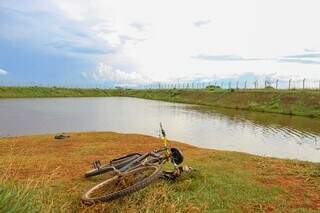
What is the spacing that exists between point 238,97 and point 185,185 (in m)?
51.8

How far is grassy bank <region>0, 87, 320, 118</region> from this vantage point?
49.2 metres

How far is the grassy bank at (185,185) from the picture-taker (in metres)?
8.32

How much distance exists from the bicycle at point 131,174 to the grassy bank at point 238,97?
36754 millimetres

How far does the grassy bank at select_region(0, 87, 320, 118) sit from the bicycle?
36.8 metres

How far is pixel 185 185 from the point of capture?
11.1m

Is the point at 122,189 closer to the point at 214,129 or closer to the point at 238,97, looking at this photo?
the point at 214,129

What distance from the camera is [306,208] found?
1012 centimetres

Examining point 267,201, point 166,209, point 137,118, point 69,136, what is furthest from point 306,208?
point 137,118

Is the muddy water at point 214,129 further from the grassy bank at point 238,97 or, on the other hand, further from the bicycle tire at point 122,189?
the bicycle tire at point 122,189

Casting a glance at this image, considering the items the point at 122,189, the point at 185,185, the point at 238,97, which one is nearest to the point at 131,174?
the point at 122,189

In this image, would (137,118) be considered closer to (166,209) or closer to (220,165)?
(220,165)

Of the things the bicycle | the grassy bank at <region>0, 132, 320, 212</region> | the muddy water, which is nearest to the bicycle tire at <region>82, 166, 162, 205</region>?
the bicycle

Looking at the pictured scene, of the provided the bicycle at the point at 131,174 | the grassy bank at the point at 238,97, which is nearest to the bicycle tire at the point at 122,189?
the bicycle at the point at 131,174

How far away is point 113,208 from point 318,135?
25162mm
